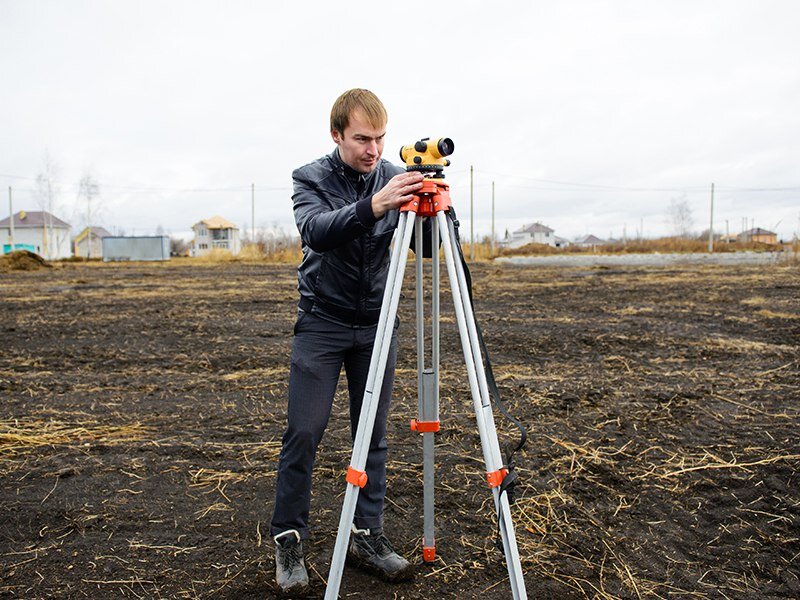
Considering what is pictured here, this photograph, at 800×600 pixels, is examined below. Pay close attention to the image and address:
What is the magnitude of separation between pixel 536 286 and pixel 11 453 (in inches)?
559

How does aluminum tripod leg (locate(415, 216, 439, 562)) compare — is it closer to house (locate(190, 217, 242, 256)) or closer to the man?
the man

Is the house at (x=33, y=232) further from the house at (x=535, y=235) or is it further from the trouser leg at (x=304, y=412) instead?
the trouser leg at (x=304, y=412)

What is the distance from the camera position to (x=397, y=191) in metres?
2.10

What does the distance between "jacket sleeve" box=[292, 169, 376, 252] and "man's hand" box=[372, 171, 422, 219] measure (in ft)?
0.14

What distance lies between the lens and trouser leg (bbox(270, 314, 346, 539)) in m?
2.53

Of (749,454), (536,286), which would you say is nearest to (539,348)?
A: (749,454)

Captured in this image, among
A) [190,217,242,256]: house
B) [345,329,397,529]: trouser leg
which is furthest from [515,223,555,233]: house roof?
[345,329,397,529]: trouser leg

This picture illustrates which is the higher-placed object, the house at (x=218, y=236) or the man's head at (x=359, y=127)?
the house at (x=218, y=236)

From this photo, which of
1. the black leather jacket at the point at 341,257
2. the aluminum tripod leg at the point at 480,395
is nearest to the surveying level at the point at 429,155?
the aluminum tripod leg at the point at 480,395

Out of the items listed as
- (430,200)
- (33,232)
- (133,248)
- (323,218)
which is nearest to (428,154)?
(430,200)

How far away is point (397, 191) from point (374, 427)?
→ 1126 mm

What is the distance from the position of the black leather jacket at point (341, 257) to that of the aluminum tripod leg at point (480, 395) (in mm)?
377

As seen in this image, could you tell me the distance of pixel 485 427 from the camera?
2113mm

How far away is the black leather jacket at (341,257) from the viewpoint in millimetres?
2502
